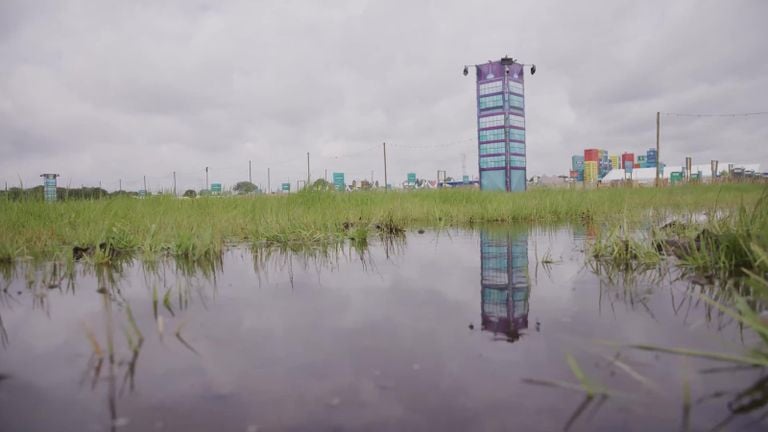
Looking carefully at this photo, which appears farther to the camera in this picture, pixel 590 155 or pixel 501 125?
pixel 590 155

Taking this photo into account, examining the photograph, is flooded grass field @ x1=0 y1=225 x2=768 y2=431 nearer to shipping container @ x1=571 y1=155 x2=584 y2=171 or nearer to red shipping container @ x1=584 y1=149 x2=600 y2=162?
red shipping container @ x1=584 y1=149 x2=600 y2=162

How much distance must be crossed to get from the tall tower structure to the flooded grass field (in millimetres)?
16886

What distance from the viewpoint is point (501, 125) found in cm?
1914

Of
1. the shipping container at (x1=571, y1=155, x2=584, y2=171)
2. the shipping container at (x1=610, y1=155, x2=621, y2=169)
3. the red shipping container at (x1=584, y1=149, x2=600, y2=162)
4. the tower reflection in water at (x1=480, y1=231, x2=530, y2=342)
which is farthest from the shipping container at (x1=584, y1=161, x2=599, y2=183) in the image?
the tower reflection in water at (x1=480, y1=231, x2=530, y2=342)

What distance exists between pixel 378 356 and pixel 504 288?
130 cm

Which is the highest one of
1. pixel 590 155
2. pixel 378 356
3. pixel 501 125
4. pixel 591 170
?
pixel 590 155

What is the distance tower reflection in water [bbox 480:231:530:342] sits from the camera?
76.9 inches

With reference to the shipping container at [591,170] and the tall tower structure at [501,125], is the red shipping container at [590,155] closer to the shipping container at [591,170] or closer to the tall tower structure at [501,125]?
the shipping container at [591,170]

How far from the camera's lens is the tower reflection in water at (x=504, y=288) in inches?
76.9

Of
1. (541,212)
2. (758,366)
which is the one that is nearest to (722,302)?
(758,366)

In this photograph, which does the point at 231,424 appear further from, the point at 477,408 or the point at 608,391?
the point at 608,391

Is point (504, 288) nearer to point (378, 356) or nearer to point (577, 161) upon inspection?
point (378, 356)

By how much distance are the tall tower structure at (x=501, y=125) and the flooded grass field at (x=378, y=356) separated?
16886 mm

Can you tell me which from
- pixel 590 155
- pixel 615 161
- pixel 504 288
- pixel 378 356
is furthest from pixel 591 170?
pixel 378 356
